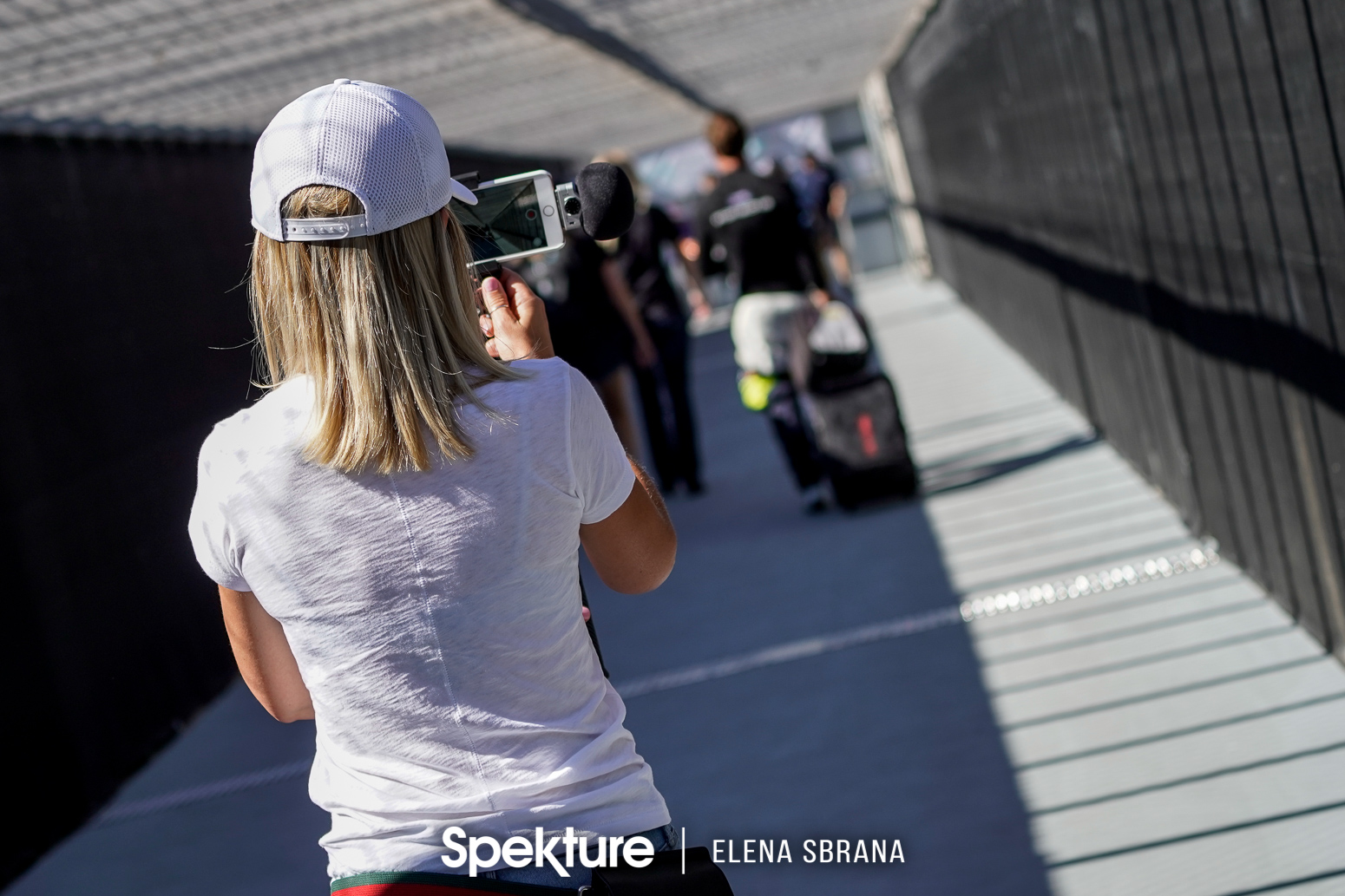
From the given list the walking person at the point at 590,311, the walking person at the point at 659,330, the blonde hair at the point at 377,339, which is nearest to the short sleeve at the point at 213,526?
the blonde hair at the point at 377,339

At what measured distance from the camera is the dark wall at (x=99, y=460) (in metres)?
4.66

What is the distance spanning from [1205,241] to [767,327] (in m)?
2.82

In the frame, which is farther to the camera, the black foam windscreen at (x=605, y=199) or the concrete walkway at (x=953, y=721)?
the concrete walkway at (x=953, y=721)

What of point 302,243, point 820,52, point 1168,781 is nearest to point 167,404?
point 1168,781

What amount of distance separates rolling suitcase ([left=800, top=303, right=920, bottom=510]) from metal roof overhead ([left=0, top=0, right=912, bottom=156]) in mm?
2054

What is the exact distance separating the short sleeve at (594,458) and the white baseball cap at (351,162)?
0.24m

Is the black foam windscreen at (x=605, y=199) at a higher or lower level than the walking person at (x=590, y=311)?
higher

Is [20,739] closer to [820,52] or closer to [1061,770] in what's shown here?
[1061,770]

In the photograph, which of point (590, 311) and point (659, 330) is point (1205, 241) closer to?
point (590, 311)

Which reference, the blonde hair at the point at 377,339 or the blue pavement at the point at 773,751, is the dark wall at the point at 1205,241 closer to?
the blue pavement at the point at 773,751

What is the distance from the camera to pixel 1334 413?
304cm

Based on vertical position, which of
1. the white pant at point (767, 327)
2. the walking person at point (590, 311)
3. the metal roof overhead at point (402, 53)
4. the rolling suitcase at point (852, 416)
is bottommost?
the rolling suitcase at point (852, 416)

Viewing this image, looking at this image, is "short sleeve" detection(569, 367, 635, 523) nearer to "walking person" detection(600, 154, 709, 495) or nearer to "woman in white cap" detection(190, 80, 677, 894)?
"woman in white cap" detection(190, 80, 677, 894)

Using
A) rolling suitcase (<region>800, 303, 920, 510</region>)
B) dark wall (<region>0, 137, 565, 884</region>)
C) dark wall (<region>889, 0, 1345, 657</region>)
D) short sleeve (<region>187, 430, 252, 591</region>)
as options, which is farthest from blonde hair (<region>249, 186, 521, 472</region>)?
rolling suitcase (<region>800, 303, 920, 510</region>)
